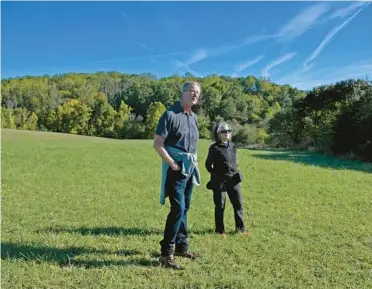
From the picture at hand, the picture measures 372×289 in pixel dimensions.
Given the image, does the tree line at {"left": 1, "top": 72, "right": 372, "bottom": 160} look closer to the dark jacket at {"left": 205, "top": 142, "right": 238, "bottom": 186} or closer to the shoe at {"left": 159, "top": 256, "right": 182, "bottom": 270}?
the dark jacket at {"left": 205, "top": 142, "right": 238, "bottom": 186}

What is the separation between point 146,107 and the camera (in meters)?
104

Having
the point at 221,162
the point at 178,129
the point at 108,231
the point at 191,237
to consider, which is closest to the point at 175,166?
the point at 178,129

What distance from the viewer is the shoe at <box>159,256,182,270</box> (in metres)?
5.03

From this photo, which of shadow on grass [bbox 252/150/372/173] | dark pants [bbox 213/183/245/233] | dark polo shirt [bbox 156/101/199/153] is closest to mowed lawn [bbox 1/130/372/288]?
dark pants [bbox 213/183/245/233]

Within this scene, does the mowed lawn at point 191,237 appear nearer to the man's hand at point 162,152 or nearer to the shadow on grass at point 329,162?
the man's hand at point 162,152

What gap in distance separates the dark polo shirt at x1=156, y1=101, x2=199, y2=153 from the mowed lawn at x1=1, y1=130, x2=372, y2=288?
175 cm

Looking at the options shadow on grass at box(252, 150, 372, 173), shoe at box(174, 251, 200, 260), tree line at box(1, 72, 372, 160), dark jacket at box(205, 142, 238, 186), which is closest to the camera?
shoe at box(174, 251, 200, 260)

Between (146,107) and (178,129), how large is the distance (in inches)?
3927

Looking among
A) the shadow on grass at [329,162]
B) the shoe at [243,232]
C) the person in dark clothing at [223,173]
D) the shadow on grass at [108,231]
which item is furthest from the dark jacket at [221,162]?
the shadow on grass at [329,162]

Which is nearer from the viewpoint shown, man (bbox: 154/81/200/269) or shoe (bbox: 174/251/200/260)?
man (bbox: 154/81/200/269)

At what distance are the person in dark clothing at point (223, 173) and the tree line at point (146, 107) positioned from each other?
35.6m

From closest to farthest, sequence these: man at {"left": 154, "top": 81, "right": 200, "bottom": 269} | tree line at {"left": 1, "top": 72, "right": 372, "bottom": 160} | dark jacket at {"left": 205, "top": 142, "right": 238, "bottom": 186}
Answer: man at {"left": 154, "top": 81, "right": 200, "bottom": 269}
dark jacket at {"left": 205, "top": 142, "right": 238, "bottom": 186}
tree line at {"left": 1, "top": 72, "right": 372, "bottom": 160}

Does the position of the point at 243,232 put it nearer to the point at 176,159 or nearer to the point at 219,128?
the point at 219,128

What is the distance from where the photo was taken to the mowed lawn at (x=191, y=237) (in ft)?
15.7
